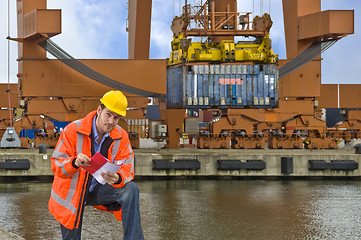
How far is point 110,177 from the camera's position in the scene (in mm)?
3768

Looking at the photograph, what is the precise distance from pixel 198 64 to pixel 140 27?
8682 mm

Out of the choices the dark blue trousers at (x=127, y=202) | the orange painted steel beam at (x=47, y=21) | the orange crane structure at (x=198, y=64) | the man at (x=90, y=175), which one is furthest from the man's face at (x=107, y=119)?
the orange painted steel beam at (x=47, y=21)

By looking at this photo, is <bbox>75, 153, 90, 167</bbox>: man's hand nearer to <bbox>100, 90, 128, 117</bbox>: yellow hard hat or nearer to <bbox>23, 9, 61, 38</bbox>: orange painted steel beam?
<bbox>100, 90, 128, 117</bbox>: yellow hard hat

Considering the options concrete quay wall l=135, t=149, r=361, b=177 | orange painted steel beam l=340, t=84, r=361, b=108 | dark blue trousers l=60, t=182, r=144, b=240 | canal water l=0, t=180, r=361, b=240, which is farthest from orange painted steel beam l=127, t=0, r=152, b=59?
dark blue trousers l=60, t=182, r=144, b=240

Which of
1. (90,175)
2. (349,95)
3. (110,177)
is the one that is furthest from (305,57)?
(110,177)

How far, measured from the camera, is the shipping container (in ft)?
69.0

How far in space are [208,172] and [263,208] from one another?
5813 millimetres

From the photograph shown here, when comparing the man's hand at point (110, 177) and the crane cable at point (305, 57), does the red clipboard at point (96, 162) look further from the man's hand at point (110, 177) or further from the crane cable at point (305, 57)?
the crane cable at point (305, 57)

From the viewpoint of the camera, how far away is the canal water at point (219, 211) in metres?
9.26

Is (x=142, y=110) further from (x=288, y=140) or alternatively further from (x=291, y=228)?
(x=291, y=228)

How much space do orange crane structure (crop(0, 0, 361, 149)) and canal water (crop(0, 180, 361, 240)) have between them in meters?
5.07

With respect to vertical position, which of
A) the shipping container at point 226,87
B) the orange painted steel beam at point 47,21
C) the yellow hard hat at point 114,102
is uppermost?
the orange painted steel beam at point 47,21

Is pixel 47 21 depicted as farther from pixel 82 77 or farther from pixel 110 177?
pixel 110 177

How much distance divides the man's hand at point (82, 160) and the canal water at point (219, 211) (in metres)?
5.05
